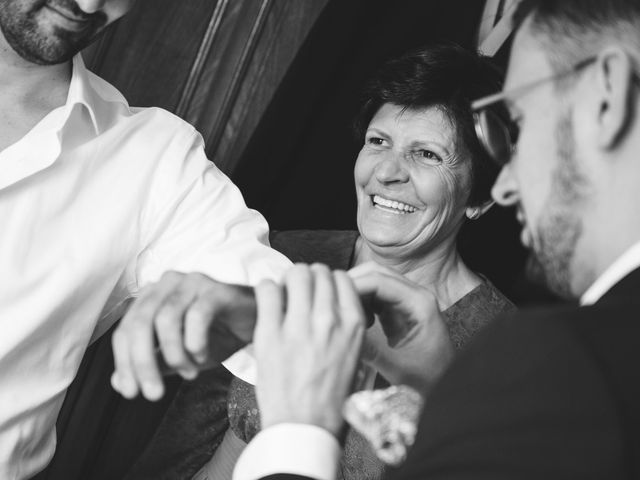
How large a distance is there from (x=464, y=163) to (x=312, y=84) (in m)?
0.59

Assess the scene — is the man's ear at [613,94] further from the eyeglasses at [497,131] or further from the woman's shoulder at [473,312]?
the woman's shoulder at [473,312]

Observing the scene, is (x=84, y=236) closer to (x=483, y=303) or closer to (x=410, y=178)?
(x=410, y=178)

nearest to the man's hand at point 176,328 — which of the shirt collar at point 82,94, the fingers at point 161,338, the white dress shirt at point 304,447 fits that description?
the fingers at point 161,338

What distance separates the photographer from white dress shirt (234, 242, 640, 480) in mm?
786

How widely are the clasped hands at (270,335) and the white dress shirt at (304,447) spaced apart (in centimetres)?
2

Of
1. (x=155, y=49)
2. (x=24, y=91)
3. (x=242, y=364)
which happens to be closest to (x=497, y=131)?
(x=242, y=364)

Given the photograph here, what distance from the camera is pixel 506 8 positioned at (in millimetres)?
2736

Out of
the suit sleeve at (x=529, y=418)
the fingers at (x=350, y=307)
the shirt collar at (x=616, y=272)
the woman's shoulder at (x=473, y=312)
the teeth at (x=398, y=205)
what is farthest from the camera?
the teeth at (x=398, y=205)

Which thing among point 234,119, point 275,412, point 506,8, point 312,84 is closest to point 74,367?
point 275,412

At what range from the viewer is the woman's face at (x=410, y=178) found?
215 cm

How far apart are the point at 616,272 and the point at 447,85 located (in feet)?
4.76

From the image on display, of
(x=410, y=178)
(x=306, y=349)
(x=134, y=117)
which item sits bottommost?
(x=410, y=178)

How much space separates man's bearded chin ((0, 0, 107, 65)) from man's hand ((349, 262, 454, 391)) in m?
0.76

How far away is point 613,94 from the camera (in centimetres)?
81
